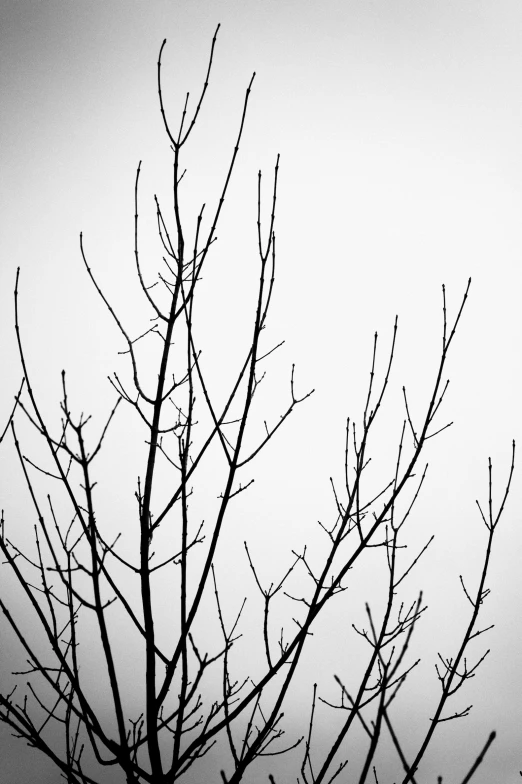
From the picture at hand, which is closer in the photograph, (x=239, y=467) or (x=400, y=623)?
(x=239, y=467)

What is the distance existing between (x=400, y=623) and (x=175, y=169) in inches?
93.6

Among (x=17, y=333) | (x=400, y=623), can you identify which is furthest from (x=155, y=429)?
(x=400, y=623)

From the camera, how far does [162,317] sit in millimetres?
2336

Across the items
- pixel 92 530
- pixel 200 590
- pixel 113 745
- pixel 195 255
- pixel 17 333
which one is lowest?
pixel 113 745

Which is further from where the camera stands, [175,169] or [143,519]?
[175,169]

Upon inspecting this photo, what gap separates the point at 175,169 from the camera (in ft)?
7.38

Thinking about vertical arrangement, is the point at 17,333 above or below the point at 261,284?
below

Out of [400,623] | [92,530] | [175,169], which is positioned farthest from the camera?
[400,623]

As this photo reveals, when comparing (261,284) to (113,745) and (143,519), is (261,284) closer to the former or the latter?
(143,519)

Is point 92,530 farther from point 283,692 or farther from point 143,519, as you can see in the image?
point 283,692

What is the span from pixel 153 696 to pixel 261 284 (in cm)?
151

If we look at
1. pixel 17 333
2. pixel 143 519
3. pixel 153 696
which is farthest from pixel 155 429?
pixel 153 696

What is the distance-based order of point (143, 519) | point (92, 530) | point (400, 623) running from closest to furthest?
point (92, 530), point (143, 519), point (400, 623)

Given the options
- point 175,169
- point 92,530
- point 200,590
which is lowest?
point 200,590
